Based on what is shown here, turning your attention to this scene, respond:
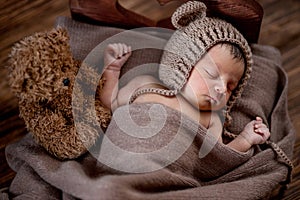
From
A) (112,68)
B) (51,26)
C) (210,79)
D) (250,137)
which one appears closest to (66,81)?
(112,68)

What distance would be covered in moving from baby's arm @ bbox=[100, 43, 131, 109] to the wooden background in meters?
0.41

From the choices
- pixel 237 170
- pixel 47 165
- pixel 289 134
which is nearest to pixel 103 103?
pixel 47 165

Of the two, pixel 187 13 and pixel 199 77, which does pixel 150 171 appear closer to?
pixel 199 77

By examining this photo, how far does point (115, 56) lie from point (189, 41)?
20 cm

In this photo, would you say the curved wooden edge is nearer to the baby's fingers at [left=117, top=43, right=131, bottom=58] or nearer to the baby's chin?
the baby's fingers at [left=117, top=43, right=131, bottom=58]

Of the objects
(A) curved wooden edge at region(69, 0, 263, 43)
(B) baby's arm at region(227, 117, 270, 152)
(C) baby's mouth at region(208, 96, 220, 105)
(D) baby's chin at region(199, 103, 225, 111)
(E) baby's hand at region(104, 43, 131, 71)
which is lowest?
(B) baby's arm at region(227, 117, 270, 152)

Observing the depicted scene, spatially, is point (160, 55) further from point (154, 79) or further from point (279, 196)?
point (279, 196)

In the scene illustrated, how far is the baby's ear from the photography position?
1.14 metres

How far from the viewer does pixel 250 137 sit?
1.20 m

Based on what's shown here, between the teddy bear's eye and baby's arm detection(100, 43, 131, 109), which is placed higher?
the teddy bear's eye

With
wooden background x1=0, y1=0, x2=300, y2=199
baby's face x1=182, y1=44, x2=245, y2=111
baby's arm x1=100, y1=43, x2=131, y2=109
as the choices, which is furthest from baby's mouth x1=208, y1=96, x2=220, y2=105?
wooden background x1=0, y1=0, x2=300, y2=199

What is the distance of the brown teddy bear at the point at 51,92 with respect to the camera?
3.15 ft

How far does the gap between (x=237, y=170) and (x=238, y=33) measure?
0.33 m

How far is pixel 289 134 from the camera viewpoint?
1292 mm
